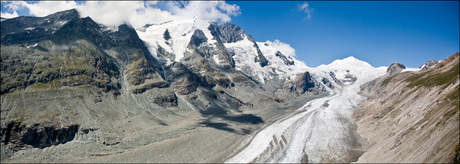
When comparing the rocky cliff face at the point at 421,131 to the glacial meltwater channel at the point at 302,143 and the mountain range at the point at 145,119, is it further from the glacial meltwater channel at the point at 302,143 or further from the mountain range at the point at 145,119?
the glacial meltwater channel at the point at 302,143

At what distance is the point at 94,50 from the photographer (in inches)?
6432

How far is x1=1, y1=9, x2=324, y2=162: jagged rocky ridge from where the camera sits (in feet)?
301

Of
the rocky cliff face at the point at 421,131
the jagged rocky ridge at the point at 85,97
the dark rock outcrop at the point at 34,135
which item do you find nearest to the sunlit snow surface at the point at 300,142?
the rocky cliff face at the point at 421,131

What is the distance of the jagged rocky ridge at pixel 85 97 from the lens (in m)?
91.7

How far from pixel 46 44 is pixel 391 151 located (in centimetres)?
18485

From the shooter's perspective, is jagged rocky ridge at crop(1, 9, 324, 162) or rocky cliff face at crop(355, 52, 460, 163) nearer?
rocky cliff face at crop(355, 52, 460, 163)

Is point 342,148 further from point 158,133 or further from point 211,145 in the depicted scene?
point 158,133

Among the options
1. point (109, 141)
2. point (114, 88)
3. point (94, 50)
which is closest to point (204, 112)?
point (114, 88)

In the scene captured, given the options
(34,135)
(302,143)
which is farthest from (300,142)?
(34,135)

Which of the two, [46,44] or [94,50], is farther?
[94,50]

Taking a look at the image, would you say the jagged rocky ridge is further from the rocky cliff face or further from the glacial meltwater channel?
the rocky cliff face

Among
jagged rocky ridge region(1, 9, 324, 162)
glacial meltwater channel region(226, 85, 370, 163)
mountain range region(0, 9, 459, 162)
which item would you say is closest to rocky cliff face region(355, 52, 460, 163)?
mountain range region(0, 9, 459, 162)

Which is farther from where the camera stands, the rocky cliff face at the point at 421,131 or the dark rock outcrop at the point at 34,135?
the dark rock outcrop at the point at 34,135

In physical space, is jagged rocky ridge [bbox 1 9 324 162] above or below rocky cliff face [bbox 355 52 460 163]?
above
